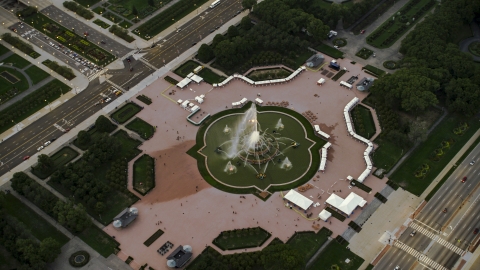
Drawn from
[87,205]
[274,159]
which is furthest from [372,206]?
[87,205]

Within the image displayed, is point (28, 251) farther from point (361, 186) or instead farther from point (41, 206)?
point (361, 186)

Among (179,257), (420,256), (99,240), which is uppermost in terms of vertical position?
(420,256)

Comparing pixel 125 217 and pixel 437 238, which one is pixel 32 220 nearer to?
pixel 125 217

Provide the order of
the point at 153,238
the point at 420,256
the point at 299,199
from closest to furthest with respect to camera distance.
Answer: the point at 420,256 < the point at 153,238 < the point at 299,199

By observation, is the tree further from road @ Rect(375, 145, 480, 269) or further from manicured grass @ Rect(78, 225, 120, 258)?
road @ Rect(375, 145, 480, 269)

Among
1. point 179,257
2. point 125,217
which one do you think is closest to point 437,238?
point 179,257

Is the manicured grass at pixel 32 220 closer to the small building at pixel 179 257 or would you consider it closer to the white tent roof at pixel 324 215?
the small building at pixel 179 257

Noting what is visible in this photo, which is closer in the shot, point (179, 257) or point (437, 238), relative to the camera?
point (179, 257)
